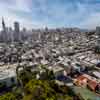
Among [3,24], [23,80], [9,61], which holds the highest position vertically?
[3,24]

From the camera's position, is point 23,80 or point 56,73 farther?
point 56,73

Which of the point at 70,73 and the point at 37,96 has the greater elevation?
the point at 37,96

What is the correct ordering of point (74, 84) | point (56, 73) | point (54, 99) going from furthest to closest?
1. point (56, 73)
2. point (74, 84)
3. point (54, 99)

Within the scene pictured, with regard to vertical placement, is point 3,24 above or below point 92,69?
above

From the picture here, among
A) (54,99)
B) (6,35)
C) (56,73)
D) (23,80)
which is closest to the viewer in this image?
(54,99)

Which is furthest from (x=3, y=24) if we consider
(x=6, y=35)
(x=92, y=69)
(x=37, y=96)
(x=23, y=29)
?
(x=37, y=96)

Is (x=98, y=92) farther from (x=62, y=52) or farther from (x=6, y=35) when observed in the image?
(x=6, y=35)

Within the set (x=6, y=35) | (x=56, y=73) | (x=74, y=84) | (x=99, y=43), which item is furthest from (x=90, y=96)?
(x=6, y=35)

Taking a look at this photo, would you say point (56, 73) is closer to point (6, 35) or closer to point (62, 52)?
point (62, 52)

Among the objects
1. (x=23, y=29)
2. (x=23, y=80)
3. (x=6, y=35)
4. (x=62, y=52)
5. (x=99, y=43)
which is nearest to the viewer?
(x=23, y=80)
